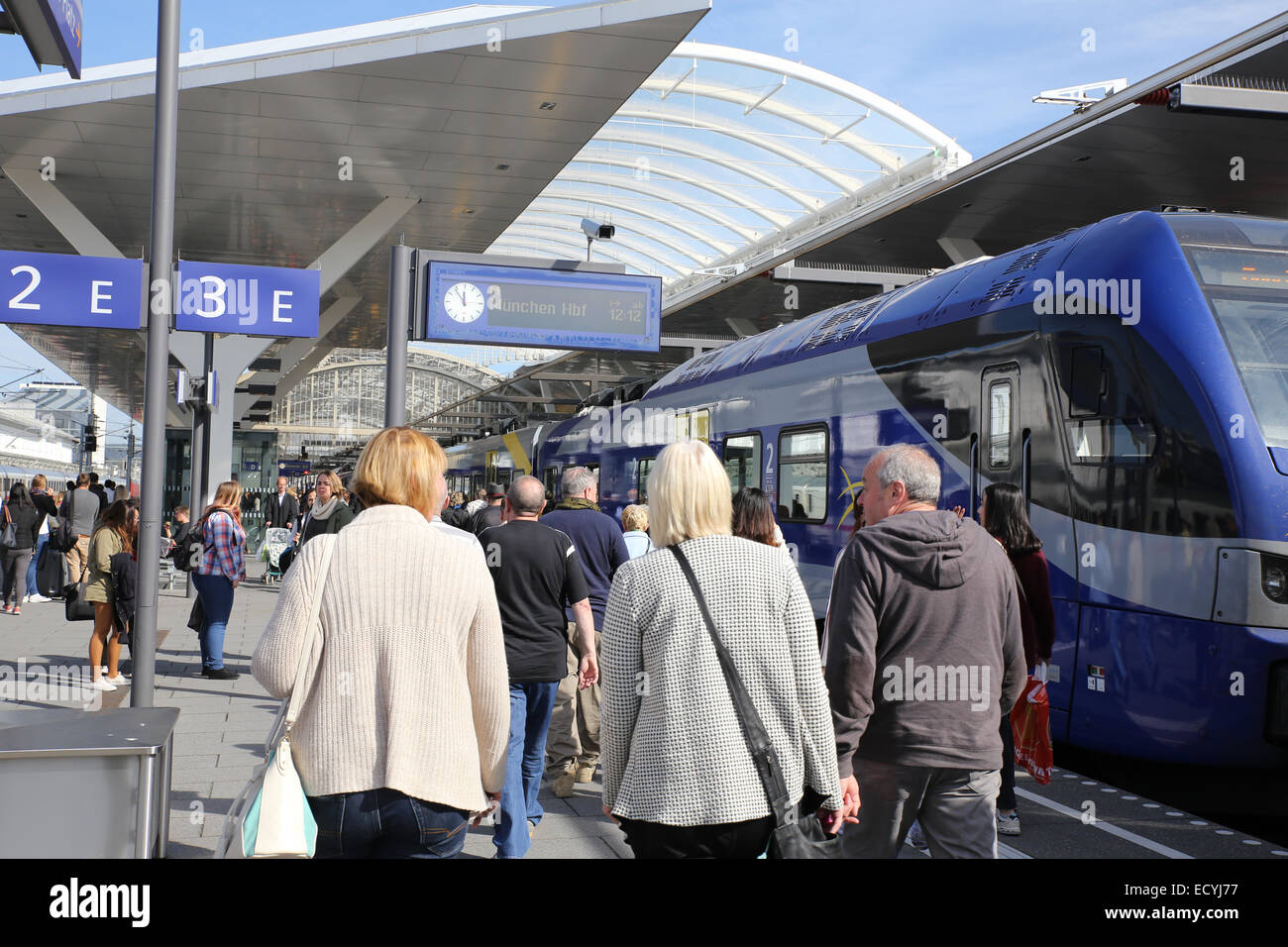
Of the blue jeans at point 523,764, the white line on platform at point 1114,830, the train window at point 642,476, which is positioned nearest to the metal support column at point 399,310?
the blue jeans at point 523,764

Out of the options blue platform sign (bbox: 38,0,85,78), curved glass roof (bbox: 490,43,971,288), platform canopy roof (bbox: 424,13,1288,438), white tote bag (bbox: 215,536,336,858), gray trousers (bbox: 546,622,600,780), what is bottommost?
gray trousers (bbox: 546,622,600,780)

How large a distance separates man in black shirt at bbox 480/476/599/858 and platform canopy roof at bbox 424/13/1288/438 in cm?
→ 805

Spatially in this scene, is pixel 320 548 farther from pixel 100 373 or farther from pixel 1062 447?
pixel 100 373

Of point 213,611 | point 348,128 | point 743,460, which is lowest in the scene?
point 213,611

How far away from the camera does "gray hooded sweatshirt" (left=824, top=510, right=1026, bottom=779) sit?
3.44 meters

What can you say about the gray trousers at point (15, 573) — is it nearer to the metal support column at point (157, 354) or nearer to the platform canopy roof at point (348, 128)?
the platform canopy roof at point (348, 128)

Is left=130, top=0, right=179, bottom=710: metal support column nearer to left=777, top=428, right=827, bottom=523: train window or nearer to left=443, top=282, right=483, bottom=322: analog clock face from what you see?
left=443, top=282, right=483, bottom=322: analog clock face

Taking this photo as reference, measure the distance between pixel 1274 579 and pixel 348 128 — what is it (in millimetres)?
12342

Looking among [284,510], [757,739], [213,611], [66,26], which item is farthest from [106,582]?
[284,510]

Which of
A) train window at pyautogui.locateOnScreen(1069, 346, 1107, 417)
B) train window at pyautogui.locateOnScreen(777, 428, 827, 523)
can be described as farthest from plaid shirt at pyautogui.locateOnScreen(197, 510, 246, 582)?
train window at pyautogui.locateOnScreen(1069, 346, 1107, 417)

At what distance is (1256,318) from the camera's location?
21.1 ft

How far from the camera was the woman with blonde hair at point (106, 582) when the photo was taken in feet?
30.6

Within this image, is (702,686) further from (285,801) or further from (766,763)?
(285,801)
